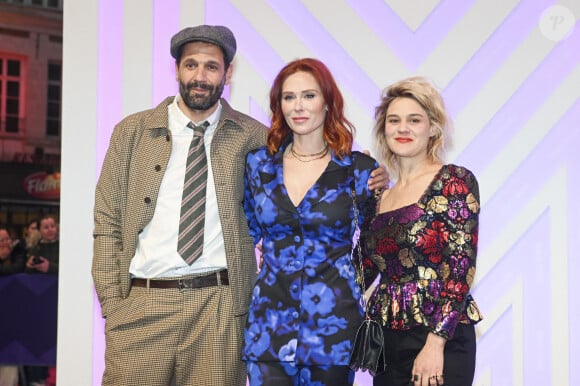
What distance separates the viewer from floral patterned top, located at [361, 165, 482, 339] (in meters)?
2.71

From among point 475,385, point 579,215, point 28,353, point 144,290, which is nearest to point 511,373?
point 475,385

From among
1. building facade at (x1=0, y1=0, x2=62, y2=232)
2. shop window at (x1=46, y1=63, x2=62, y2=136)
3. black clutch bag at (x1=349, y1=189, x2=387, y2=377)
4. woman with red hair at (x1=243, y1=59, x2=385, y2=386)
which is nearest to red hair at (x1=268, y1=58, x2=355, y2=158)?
woman with red hair at (x1=243, y1=59, x2=385, y2=386)

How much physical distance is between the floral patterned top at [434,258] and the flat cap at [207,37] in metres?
1.00

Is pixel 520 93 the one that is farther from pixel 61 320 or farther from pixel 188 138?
pixel 61 320

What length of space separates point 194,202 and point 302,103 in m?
0.58

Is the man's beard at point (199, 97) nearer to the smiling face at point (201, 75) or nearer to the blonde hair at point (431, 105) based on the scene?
the smiling face at point (201, 75)

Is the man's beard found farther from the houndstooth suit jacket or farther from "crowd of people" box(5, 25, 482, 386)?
the houndstooth suit jacket

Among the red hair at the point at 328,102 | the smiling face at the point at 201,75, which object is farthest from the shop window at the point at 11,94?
the red hair at the point at 328,102

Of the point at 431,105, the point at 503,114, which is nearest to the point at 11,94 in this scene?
the point at 503,114

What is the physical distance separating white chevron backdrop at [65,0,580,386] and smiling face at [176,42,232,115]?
3.23ft

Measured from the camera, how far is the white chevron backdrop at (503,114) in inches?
161

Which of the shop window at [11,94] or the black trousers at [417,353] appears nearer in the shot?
the black trousers at [417,353]

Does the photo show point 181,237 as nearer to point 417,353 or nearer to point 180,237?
point 180,237

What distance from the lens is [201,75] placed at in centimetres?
306
